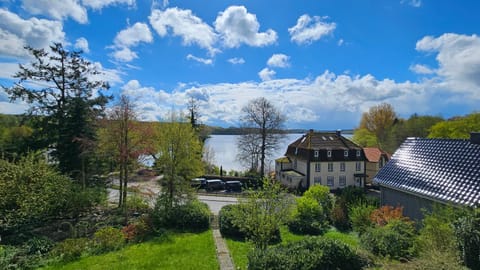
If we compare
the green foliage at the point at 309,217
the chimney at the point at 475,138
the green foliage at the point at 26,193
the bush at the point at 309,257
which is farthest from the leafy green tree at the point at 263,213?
the green foliage at the point at 26,193

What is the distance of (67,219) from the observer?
1670 cm

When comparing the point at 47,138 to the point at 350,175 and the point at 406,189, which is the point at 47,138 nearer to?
the point at 406,189

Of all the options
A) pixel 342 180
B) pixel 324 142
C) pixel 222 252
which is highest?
pixel 324 142

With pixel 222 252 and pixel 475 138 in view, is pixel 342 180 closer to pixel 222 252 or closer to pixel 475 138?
pixel 475 138

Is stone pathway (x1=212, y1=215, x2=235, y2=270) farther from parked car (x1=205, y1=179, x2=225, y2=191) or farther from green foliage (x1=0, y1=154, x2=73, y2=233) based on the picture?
parked car (x1=205, y1=179, x2=225, y2=191)

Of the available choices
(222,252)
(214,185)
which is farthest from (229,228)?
(214,185)

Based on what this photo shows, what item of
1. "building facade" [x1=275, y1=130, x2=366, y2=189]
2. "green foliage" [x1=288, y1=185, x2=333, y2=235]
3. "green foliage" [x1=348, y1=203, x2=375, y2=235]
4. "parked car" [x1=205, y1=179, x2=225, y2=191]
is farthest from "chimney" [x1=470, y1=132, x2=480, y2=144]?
"parked car" [x1=205, y1=179, x2=225, y2=191]

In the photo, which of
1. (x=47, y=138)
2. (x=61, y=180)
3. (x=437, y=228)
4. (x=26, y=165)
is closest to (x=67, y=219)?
(x=61, y=180)

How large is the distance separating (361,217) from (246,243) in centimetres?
713

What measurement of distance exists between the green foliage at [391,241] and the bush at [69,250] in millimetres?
11578

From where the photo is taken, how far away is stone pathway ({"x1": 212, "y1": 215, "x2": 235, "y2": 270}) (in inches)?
403

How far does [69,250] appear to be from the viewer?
11.2m

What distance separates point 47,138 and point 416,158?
85.6 feet

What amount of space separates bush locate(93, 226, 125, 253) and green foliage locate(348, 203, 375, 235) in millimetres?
12249
